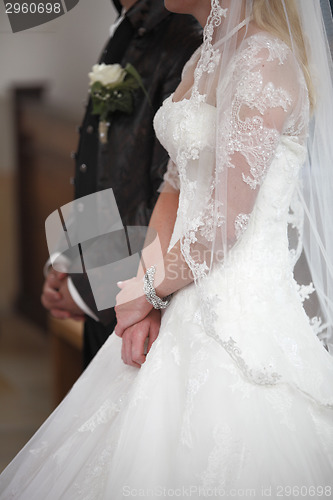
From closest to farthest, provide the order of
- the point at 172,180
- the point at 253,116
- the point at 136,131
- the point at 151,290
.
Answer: the point at 253,116, the point at 151,290, the point at 172,180, the point at 136,131

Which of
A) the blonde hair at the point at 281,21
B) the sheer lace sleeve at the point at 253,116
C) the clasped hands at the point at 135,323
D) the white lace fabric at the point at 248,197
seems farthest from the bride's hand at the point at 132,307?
the blonde hair at the point at 281,21

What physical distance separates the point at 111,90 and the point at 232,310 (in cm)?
92

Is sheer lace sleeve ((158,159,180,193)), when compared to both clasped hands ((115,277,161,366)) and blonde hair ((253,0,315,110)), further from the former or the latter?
blonde hair ((253,0,315,110))

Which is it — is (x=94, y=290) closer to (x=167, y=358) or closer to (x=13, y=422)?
(x=167, y=358)

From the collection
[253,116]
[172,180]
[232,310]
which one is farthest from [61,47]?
[232,310]

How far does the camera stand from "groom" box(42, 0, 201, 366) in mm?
1734

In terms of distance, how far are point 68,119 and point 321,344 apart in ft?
7.41

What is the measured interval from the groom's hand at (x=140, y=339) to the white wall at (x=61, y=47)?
80cm

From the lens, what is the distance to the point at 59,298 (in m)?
2.01

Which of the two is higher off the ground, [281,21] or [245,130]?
[281,21]

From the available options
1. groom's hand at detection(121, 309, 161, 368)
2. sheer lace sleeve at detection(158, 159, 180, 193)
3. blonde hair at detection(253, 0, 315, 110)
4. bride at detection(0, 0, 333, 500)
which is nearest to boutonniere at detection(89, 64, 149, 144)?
sheer lace sleeve at detection(158, 159, 180, 193)

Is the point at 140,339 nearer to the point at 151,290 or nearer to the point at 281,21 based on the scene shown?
the point at 151,290

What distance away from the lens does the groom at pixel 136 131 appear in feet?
5.69

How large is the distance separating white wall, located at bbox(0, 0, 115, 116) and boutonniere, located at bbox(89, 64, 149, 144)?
134 millimetres
